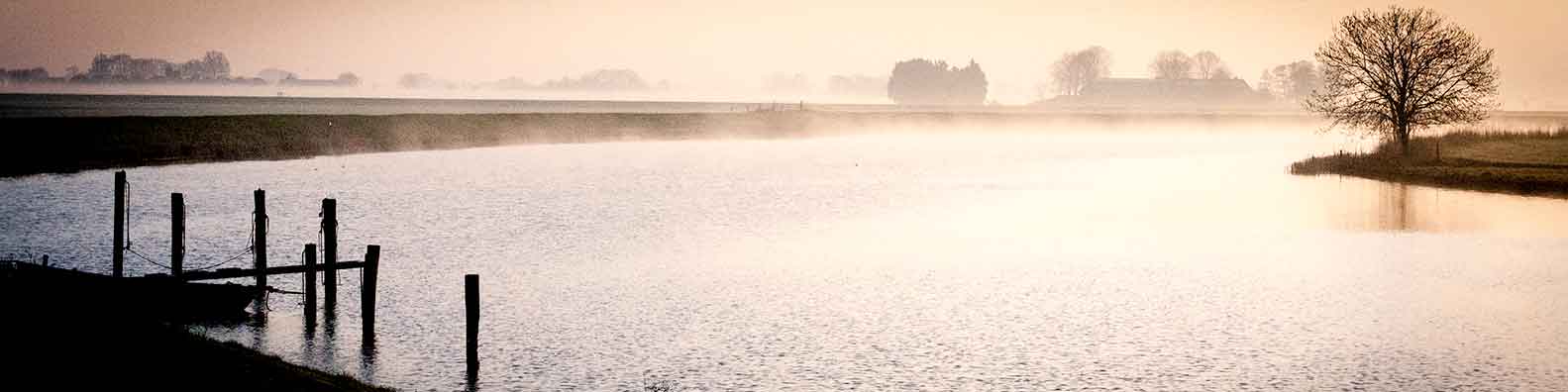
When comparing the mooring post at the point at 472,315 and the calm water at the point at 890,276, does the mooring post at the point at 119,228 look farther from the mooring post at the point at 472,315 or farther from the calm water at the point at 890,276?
the mooring post at the point at 472,315

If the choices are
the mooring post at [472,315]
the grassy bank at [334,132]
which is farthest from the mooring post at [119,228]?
the grassy bank at [334,132]

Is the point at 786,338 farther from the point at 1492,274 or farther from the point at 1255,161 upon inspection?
the point at 1255,161

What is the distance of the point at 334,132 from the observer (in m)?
94.8

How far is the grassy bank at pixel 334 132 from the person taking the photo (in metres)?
70.9

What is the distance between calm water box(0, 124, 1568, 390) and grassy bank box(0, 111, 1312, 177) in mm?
5803

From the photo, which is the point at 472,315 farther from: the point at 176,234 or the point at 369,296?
the point at 176,234

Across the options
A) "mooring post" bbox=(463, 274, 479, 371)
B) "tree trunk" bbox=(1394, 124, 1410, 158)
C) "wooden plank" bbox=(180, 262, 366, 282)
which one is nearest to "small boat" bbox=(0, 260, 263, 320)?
"wooden plank" bbox=(180, 262, 366, 282)

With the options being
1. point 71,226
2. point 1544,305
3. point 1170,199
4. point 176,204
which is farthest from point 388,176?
point 1544,305

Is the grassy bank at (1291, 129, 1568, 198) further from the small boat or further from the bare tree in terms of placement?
the small boat

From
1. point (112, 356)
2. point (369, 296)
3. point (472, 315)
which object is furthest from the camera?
point (369, 296)

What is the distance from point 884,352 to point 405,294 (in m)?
10.7

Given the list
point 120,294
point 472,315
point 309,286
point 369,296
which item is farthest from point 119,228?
point 472,315

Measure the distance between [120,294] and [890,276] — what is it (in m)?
17.2

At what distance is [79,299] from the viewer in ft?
74.5
